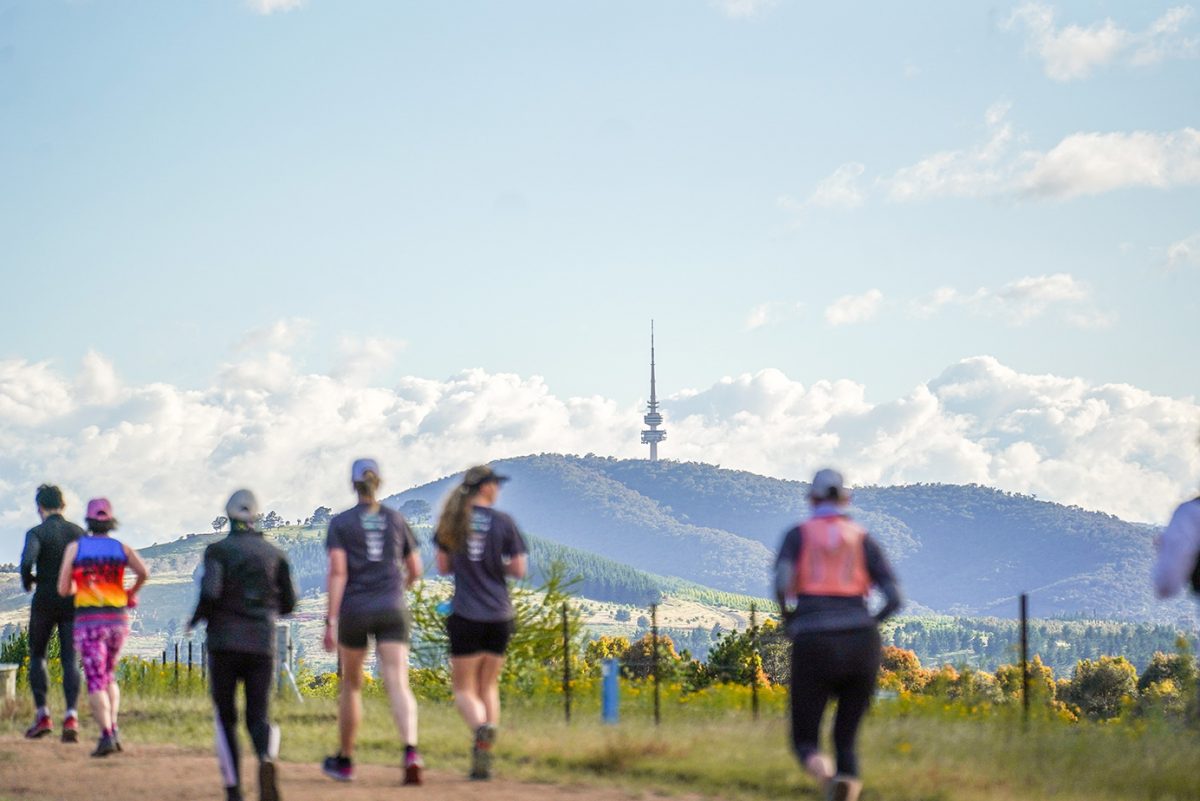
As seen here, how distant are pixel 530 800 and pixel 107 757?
4.51 m

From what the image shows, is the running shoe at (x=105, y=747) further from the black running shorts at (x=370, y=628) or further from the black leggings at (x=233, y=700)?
the black leggings at (x=233, y=700)

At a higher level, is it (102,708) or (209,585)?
(209,585)

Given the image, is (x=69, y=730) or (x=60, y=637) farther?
(x=60, y=637)

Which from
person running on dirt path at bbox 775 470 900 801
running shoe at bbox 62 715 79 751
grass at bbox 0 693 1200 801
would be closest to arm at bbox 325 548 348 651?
grass at bbox 0 693 1200 801

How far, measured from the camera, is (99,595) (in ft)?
41.3

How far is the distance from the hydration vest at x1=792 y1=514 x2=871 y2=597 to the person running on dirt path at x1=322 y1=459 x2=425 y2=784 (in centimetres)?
333

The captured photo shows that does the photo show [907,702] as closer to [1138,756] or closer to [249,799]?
[1138,756]

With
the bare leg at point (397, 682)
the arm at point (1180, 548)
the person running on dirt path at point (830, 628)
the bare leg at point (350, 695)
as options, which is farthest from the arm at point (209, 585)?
the arm at point (1180, 548)

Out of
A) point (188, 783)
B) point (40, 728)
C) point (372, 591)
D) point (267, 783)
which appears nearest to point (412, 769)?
point (372, 591)

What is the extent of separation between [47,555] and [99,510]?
1.59 meters

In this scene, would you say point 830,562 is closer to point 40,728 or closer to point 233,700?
point 233,700

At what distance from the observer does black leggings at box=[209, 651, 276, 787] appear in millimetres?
9641

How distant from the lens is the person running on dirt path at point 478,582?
10805 millimetres

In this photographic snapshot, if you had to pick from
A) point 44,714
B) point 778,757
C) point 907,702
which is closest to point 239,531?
point 778,757
